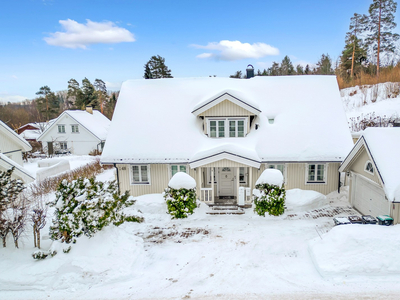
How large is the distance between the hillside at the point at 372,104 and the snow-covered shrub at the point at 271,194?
18.2 m

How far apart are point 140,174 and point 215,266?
7659mm

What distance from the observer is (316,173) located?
44.0ft

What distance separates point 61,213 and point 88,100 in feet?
157

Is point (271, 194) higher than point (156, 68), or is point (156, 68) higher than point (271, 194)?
point (156, 68)

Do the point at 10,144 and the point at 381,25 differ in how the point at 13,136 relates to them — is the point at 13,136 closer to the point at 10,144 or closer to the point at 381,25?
the point at 10,144

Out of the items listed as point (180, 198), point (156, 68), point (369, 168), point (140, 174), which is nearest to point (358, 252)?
point (369, 168)

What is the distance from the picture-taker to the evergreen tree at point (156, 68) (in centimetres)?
4397

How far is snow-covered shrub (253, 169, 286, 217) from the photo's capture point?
11188mm

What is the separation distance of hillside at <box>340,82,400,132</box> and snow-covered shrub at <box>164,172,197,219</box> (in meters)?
21.3

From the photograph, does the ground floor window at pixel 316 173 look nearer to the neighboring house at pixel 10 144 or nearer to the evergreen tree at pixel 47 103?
the neighboring house at pixel 10 144

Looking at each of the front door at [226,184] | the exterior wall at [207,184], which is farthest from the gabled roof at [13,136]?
the front door at [226,184]

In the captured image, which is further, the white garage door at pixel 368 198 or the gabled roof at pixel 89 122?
the gabled roof at pixel 89 122

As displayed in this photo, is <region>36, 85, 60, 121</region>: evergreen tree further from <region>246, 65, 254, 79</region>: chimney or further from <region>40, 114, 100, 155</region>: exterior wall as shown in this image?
<region>246, 65, 254, 79</region>: chimney

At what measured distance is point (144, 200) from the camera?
42.2ft
